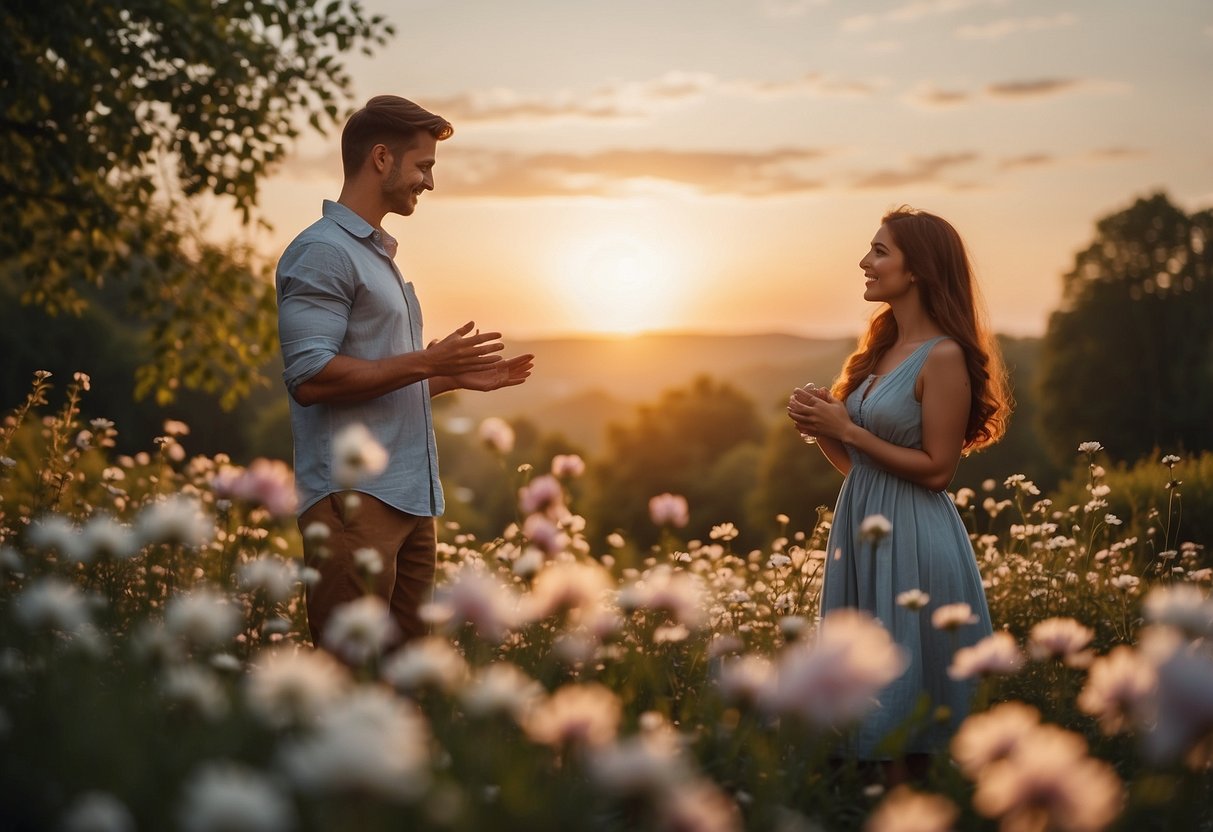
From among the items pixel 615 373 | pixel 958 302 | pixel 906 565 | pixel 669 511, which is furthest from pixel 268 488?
pixel 615 373

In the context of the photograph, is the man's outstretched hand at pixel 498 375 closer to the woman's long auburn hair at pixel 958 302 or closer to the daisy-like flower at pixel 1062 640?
the woman's long auburn hair at pixel 958 302

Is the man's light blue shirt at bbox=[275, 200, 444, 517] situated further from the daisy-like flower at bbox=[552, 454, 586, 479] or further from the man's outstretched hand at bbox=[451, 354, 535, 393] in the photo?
the daisy-like flower at bbox=[552, 454, 586, 479]

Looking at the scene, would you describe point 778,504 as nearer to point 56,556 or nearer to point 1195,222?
point 1195,222

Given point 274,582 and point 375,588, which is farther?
point 375,588

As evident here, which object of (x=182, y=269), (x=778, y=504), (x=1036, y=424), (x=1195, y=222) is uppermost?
(x=1195, y=222)

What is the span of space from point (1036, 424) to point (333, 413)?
128 ft

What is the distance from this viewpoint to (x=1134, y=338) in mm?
38375

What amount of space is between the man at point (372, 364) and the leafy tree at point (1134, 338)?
116ft

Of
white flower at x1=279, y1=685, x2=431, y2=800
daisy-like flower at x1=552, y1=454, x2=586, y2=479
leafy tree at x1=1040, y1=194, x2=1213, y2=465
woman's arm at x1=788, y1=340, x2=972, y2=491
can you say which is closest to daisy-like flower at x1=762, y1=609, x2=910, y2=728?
white flower at x1=279, y1=685, x2=431, y2=800

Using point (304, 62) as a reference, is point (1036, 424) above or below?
below

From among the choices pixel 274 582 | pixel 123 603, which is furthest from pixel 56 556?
pixel 274 582

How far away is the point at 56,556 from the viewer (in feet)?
13.3

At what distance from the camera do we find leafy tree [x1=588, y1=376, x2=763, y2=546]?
189 ft

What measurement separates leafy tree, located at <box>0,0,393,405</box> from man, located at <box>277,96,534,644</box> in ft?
18.7
